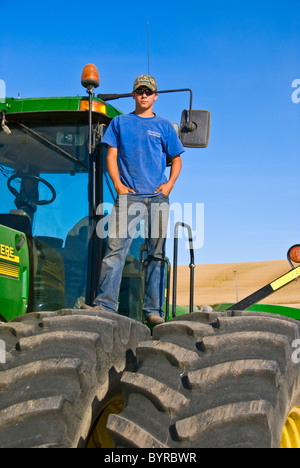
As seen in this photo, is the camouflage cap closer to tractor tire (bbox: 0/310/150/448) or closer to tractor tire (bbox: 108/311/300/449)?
tractor tire (bbox: 0/310/150/448)

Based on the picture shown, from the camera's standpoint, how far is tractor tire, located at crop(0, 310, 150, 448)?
231cm

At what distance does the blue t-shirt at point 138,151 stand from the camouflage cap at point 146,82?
9.0 inches

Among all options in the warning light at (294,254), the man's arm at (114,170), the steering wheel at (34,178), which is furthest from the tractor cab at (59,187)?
the warning light at (294,254)

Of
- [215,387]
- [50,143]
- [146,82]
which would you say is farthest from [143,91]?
[215,387]

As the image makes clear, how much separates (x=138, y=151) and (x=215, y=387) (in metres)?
2.17

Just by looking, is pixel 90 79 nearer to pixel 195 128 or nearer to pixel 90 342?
pixel 195 128

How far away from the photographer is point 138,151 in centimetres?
413

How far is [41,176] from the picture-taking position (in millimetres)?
4340

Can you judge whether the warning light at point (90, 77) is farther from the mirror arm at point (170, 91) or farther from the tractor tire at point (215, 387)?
the tractor tire at point (215, 387)

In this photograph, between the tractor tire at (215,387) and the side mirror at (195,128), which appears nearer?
the tractor tire at (215,387)

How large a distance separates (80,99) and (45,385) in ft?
8.16

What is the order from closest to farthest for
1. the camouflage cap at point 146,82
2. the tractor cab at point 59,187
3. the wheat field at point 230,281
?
the tractor cab at point 59,187 < the camouflage cap at point 146,82 < the wheat field at point 230,281

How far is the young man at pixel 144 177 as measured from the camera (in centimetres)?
393

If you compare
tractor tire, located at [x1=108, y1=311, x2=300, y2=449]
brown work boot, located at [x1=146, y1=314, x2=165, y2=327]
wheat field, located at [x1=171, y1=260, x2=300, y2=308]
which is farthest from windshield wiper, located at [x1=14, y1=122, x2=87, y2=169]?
wheat field, located at [x1=171, y1=260, x2=300, y2=308]
